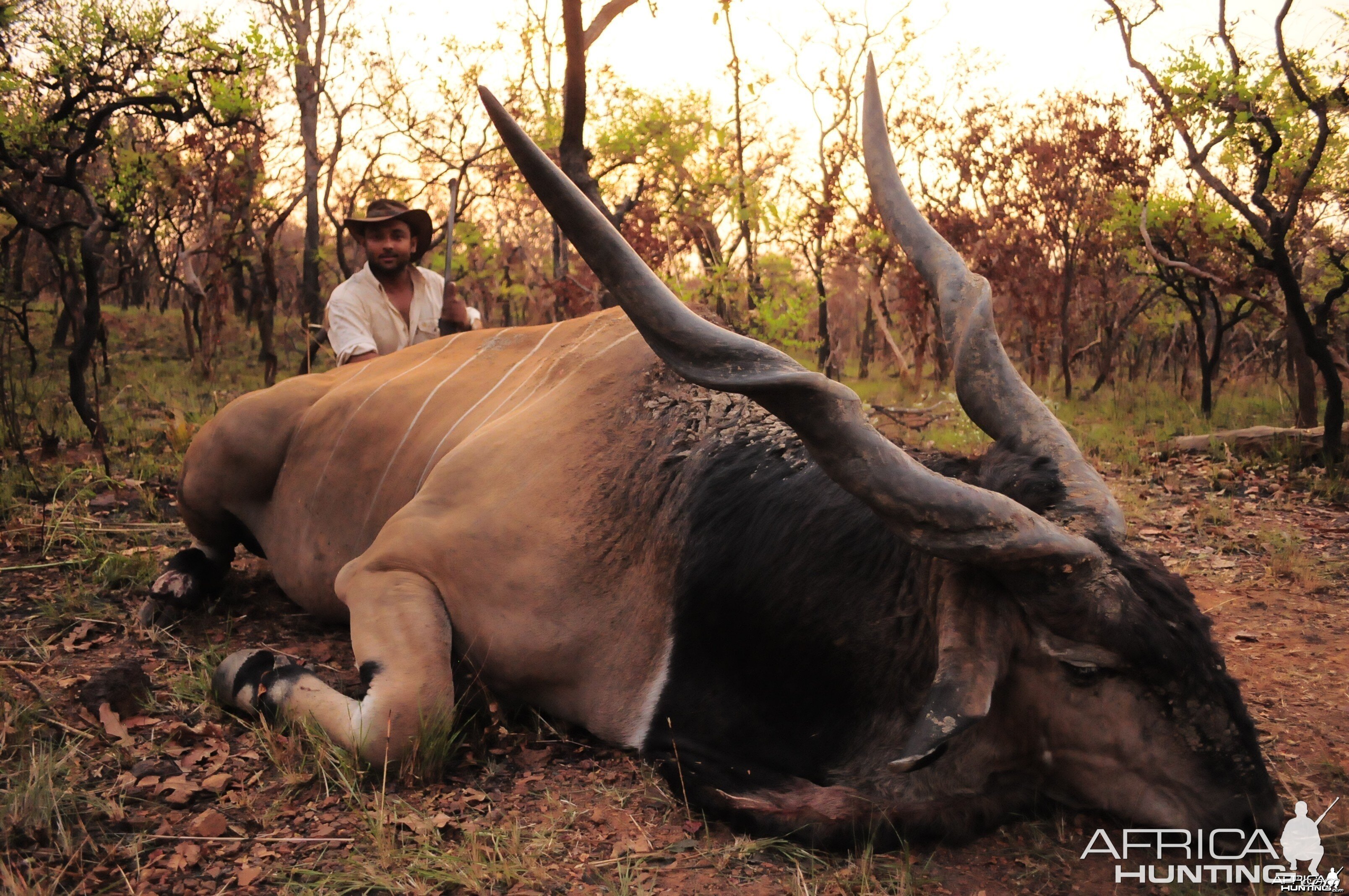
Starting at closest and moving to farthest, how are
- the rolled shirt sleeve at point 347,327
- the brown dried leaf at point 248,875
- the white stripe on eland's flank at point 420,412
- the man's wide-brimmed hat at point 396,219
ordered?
the brown dried leaf at point 248,875, the white stripe on eland's flank at point 420,412, the rolled shirt sleeve at point 347,327, the man's wide-brimmed hat at point 396,219

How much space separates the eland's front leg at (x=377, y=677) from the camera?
215cm

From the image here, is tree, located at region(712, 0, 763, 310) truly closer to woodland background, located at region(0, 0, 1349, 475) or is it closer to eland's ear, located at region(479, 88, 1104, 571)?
woodland background, located at region(0, 0, 1349, 475)

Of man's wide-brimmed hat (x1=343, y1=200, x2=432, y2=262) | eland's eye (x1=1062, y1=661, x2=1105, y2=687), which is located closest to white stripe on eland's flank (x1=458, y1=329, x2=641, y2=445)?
eland's eye (x1=1062, y1=661, x2=1105, y2=687)

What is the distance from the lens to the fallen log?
5.96m

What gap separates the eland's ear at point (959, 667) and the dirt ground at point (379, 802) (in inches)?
13.4

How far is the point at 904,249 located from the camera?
2744mm

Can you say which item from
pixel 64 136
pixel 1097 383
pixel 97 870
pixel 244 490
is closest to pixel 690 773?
pixel 97 870

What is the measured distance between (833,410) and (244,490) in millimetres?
2586

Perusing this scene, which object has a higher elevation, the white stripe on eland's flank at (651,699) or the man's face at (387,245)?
the man's face at (387,245)

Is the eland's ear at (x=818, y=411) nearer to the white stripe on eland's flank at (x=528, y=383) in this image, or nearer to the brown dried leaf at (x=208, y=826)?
the white stripe on eland's flank at (x=528, y=383)

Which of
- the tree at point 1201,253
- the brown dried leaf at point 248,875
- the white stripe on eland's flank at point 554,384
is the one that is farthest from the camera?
the tree at point 1201,253

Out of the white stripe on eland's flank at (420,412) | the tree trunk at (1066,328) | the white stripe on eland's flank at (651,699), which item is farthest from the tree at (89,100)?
the tree trunk at (1066,328)

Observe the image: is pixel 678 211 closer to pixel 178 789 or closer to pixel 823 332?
pixel 823 332

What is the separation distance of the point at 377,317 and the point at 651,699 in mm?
3430
